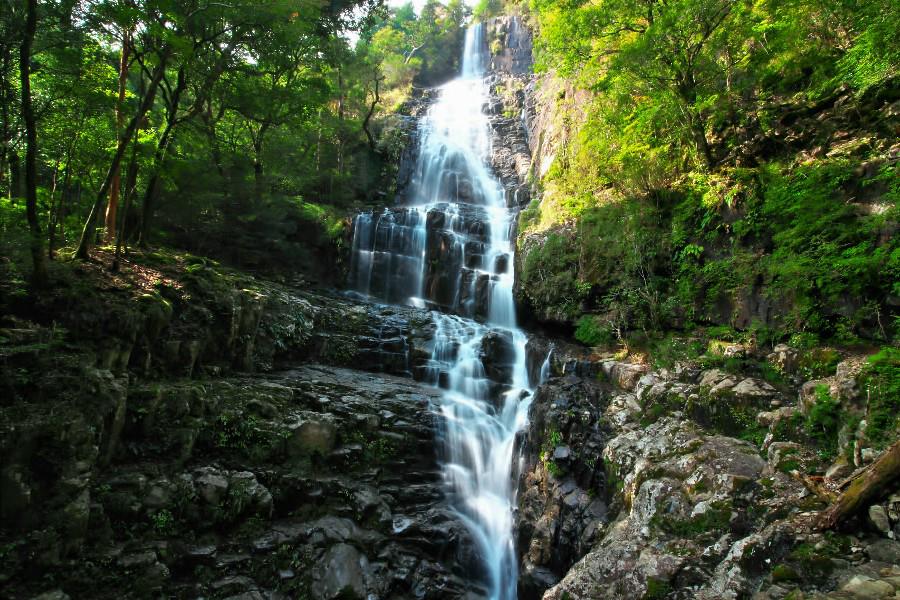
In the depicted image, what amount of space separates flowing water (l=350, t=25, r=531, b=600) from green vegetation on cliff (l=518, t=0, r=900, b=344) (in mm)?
2130

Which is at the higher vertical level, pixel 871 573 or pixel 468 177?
pixel 468 177

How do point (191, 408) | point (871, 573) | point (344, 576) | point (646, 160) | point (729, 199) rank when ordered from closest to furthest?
point (871, 573) → point (344, 576) → point (191, 408) → point (729, 199) → point (646, 160)

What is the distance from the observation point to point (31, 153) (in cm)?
616

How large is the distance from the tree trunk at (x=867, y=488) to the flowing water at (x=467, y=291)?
482 centimetres

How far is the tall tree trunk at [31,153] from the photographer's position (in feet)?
19.0

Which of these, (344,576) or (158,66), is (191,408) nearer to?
(344,576)

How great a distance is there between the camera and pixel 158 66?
8.14m

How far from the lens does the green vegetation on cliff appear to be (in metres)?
6.36

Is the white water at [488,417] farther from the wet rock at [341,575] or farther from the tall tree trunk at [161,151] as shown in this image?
the tall tree trunk at [161,151]

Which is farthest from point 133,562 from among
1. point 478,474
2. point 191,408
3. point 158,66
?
point 158,66

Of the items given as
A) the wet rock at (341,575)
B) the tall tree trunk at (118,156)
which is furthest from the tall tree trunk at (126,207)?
the wet rock at (341,575)

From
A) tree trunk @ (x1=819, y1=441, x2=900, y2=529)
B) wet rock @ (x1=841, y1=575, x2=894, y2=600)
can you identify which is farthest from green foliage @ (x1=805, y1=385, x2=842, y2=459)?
wet rock @ (x1=841, y1=575, x2=894, y2=600)

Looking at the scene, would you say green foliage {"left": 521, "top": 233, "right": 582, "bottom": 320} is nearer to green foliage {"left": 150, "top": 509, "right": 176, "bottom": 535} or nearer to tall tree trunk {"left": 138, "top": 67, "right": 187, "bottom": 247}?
green foliage {"left": 150, "top": 509, "right": 176, "bottom": 535}

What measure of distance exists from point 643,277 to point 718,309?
5.46 ft
